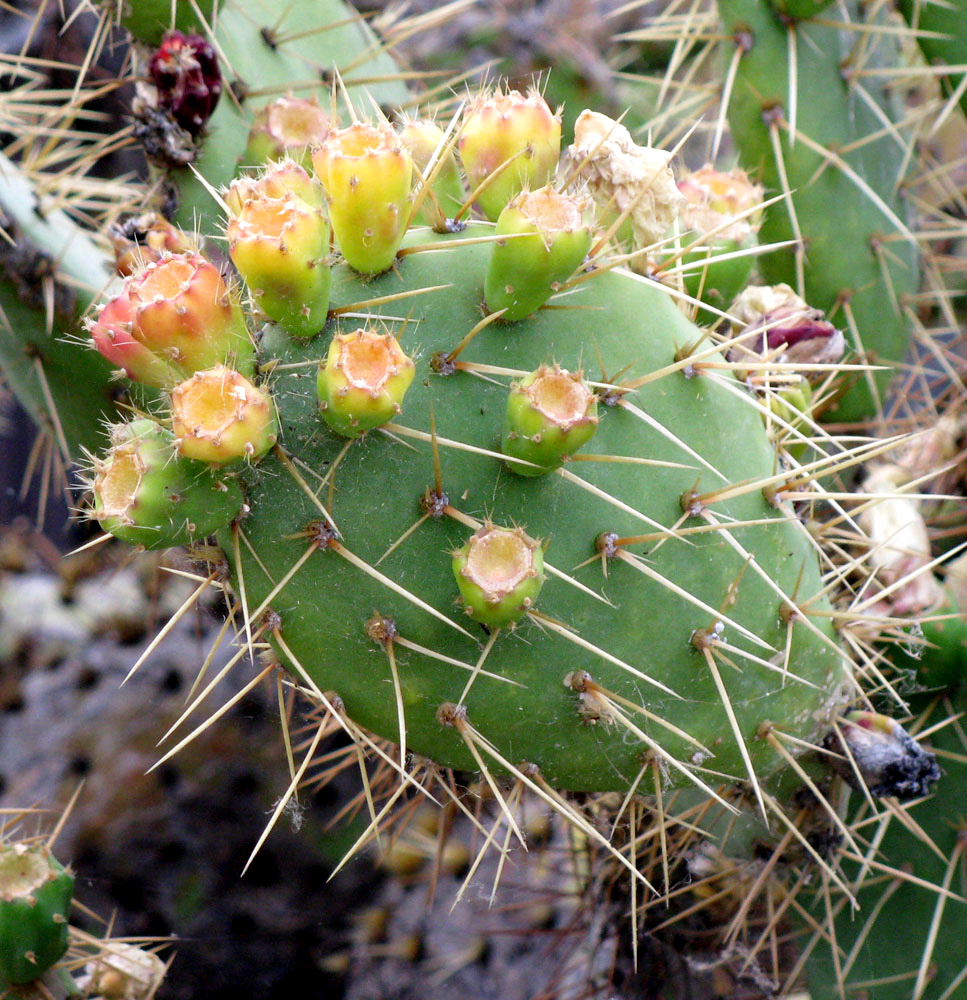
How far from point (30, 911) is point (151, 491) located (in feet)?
1.61

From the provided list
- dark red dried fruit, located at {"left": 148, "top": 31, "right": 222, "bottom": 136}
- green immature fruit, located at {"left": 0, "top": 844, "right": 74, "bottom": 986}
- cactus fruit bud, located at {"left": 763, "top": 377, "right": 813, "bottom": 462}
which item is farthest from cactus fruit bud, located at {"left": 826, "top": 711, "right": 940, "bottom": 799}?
dark red dried fruit, located at {"left": 148, "top": 31, "right": 222, "bottom": 136}

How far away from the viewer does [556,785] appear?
835 millimetres

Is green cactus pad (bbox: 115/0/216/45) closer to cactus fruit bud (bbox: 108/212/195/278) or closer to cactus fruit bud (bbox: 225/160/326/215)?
cactus fruit bud (bbox: 108/212/195/278)

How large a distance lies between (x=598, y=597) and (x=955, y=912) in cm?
66

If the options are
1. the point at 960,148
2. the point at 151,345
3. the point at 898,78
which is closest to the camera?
the point at 151,345

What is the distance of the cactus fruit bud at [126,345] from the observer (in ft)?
2.10

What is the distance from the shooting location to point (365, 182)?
0.66m

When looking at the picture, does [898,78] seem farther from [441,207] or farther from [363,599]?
[363,599]

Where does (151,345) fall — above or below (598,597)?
above

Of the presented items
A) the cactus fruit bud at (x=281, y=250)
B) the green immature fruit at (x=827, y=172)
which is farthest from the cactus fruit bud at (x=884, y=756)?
the cactus fruit bud at (x=281, y=250)

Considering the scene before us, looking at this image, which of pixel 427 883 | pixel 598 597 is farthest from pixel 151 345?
pixel 427 883

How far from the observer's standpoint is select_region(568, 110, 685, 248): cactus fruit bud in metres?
0.84

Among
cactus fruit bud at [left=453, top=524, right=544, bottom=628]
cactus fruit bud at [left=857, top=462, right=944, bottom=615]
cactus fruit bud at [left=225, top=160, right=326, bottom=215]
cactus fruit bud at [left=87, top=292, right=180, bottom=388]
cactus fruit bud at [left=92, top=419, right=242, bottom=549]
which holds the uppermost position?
cactus fruit bud at [left=225, top=160, right=326, bottom=215]

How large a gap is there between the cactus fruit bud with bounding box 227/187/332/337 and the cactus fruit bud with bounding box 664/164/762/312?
0.42 m
